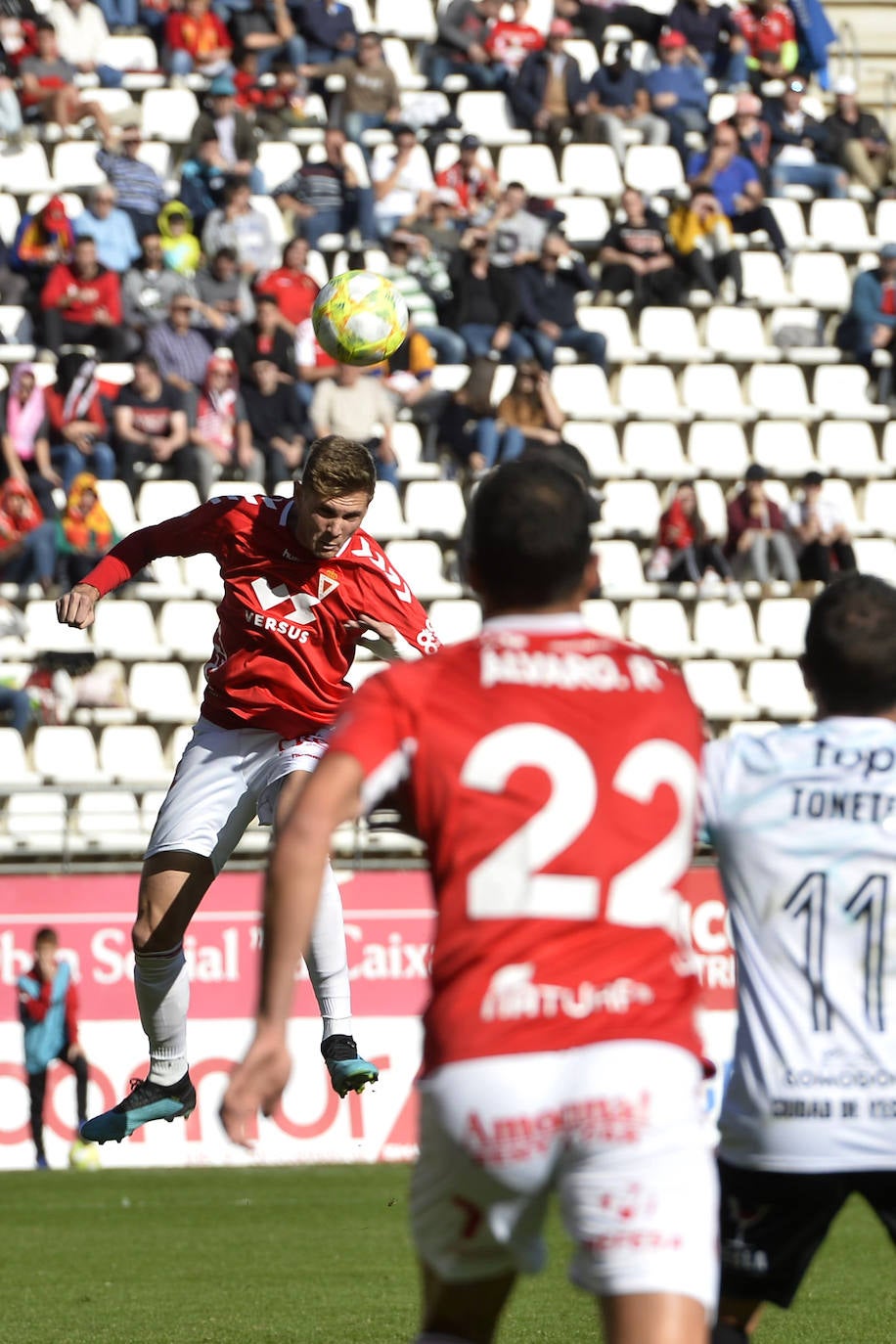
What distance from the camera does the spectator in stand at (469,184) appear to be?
22.2 meters

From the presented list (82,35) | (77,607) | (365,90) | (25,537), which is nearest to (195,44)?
(82,35)

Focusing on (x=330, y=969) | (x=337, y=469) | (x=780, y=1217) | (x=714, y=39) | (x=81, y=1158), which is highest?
(x=714, y=39)

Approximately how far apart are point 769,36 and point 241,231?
26.1ft

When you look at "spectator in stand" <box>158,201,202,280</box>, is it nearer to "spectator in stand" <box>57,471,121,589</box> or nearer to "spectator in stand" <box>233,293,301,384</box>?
"spectator in stand" <box>233,293,301,384</box>

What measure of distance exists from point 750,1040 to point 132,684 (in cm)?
1467

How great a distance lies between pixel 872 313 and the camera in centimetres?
2305

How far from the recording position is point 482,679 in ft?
13.3

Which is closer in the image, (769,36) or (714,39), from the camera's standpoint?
(714,39)

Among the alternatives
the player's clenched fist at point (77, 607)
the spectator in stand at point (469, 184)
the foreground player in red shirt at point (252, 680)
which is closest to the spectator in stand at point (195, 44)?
the spectator in stand at point (469, 184)

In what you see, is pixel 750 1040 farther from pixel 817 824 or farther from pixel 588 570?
pixel 588 570

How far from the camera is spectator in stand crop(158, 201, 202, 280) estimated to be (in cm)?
2081

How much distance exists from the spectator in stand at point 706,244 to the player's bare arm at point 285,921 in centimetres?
1971

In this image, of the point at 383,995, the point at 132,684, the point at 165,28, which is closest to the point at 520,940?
the point at 383,995

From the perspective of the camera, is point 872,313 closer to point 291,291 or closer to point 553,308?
point 553,308
